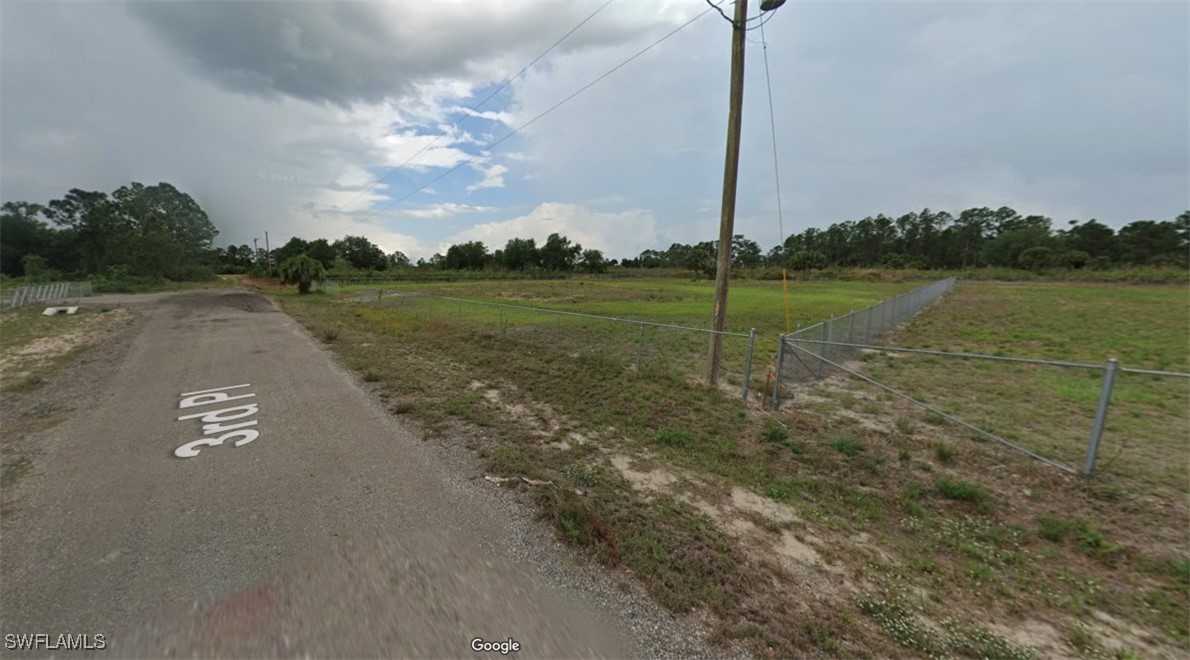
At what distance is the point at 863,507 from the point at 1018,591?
108 cm

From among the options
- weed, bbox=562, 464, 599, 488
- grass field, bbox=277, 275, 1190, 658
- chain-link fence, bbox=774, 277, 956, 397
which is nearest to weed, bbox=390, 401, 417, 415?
grass field, bbox=277, 275, 1190, 658

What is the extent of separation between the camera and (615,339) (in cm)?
1220

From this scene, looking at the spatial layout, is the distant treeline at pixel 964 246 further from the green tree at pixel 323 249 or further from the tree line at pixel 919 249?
the green tree at pixel 323 249

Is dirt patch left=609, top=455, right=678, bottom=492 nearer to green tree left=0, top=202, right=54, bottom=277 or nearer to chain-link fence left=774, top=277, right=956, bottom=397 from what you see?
chain-link fence left=774, top=277, right=956, bottom=397

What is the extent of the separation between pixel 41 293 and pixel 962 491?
47.3 m

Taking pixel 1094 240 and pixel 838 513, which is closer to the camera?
pixel 838 513

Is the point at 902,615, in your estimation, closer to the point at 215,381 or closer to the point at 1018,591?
the point at 1018,591

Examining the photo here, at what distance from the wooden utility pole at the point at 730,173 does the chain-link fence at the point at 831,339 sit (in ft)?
3.58

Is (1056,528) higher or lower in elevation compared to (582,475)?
lower

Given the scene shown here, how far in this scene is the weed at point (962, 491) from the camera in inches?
152

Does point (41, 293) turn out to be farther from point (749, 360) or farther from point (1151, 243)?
point (1151, 243)

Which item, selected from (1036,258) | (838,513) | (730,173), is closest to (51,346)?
(730,173)

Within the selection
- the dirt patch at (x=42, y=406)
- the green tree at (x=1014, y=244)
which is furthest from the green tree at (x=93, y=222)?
the green tree at (x=1014, y=244)

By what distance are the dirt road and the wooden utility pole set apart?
188 inches
